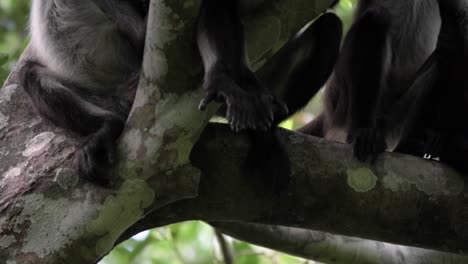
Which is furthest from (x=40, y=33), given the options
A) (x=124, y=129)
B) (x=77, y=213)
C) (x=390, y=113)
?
(x=390, y=113)

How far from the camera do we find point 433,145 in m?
4.71

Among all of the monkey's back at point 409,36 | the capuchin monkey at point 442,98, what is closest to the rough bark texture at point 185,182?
the capuchin monkey at point 442,98

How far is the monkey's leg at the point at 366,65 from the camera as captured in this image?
15.6 ft

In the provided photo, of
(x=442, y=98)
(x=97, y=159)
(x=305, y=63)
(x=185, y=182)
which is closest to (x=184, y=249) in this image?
(x=305, y=63)

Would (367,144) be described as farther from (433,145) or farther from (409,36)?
(409,36)

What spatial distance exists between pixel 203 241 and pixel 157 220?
2.24m

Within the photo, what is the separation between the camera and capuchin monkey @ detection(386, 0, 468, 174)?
471 cm

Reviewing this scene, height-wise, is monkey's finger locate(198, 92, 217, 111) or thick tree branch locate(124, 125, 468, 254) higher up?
monkey's finger locate(198, 92, 217, 111)

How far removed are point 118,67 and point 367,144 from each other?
1.37 metres

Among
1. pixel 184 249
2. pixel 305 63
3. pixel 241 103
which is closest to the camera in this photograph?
pixel 241 103

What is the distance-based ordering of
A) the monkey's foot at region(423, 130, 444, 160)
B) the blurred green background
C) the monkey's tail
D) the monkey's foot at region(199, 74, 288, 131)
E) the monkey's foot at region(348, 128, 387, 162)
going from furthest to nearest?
the blurred green background
the monkey's foot at region(423, 130, 444, 160)
the monkey's foot at region(348, 128, 387, 162)
the monkey's tail
the monkey's foot at region(199, 74, 288, 131)

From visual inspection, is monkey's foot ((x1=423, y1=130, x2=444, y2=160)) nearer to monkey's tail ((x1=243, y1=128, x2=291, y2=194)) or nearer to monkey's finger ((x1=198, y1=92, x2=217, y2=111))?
monkey's tail ((x1=243, y1=128, x2=291, y2=194))

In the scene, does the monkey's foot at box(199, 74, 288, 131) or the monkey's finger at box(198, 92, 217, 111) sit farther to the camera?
the monkey's foot at box(199, 74, 288, 131)

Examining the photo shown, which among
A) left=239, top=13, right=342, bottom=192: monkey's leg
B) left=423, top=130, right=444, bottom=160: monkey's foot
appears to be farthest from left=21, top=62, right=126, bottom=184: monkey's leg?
left=423, top=130, right=444, bottom=160: monkey's foot
